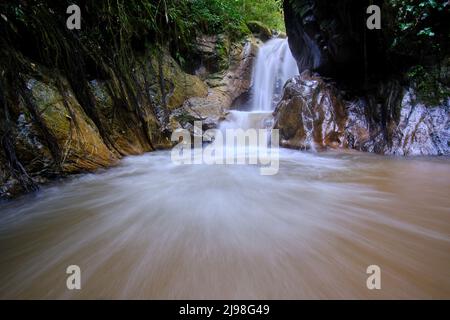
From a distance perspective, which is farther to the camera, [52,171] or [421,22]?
[421,22]

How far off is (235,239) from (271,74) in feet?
27.7

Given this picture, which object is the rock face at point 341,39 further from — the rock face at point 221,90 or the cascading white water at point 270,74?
the cascading white water at point 270,74

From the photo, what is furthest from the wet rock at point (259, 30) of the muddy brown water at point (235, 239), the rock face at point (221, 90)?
the muddy brown water at point (235, 239)

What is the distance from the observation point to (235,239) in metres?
1.33

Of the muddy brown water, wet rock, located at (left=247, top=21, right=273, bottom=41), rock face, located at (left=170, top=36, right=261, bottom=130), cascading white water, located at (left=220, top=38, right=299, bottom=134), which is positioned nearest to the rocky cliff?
the muddy brown water

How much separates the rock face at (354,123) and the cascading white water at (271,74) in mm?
2946

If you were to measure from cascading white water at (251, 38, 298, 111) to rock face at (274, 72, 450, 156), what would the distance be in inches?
116

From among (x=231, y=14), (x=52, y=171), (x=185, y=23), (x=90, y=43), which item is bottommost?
(x=52, y=171)

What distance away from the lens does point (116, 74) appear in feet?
14.6

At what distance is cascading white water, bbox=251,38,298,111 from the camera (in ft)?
28.2

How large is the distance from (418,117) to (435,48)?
1.07 m

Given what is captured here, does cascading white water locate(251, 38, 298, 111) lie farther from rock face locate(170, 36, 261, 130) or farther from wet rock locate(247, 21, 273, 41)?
wet rock locate(247, 21, 273, 41)

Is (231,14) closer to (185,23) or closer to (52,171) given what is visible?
(185,23)

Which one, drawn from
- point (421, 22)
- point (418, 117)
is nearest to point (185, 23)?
point (421, 22)
